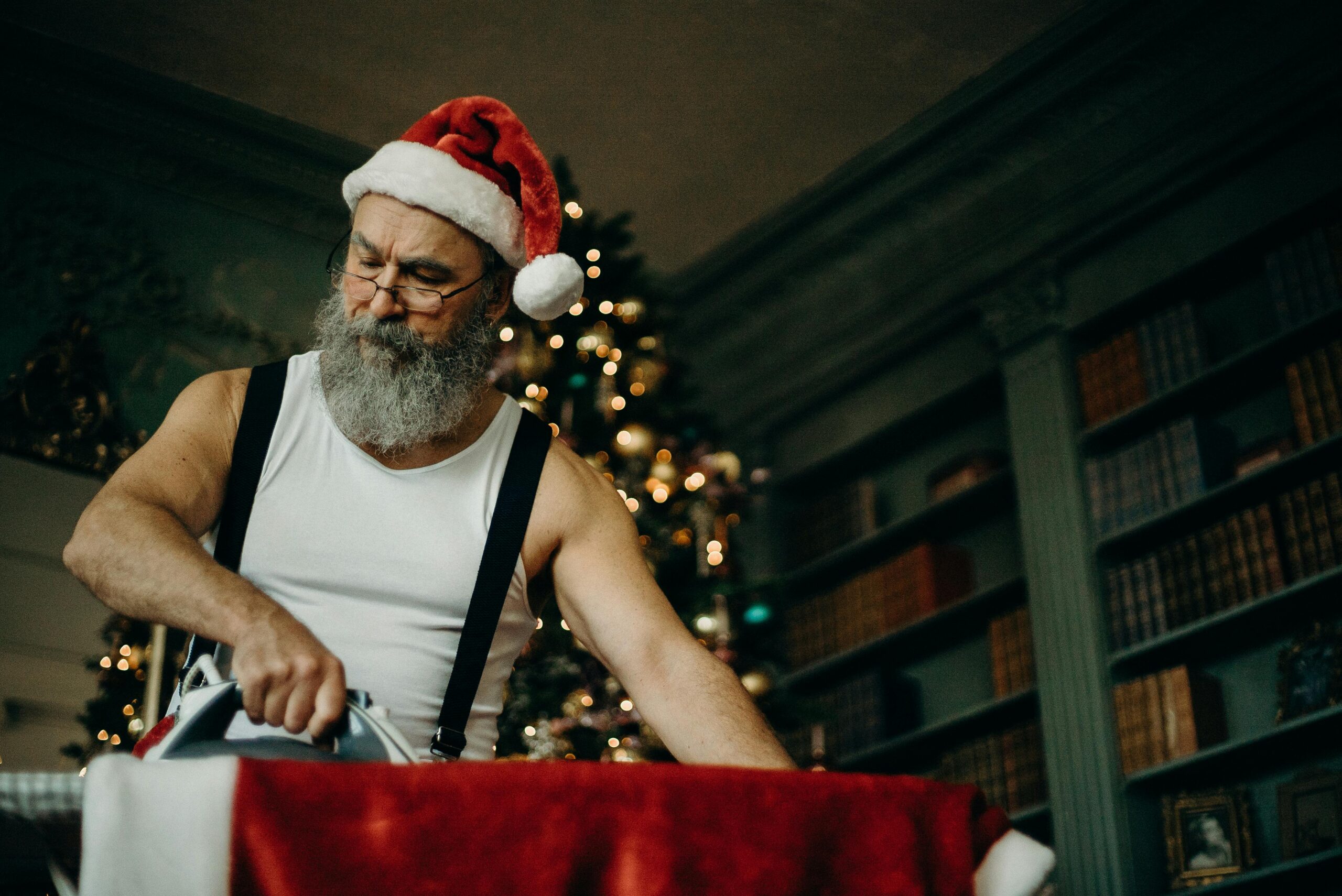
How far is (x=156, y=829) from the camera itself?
662 millimetres

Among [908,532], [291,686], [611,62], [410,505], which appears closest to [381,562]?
[410,505]

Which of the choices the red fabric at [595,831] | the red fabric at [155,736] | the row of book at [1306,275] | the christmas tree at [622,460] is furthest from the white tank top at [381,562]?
the row of book at [1306,275]

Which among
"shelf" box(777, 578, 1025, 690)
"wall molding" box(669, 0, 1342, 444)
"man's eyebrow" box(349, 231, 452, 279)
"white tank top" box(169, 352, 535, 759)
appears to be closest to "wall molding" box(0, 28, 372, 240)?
"wall molding" box(669, 0, 1342, 444)

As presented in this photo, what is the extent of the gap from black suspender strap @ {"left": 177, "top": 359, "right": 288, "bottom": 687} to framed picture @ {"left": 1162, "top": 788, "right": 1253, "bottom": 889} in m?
2.71

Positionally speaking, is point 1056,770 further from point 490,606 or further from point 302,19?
point 302,19

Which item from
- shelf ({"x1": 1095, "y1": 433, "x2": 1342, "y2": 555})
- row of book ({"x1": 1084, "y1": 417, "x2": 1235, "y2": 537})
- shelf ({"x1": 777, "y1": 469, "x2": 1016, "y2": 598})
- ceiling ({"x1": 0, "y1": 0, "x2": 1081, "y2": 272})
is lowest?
shelf ({"x1": 1095, "y1": 433, "x2": 1342, "y2": 555})

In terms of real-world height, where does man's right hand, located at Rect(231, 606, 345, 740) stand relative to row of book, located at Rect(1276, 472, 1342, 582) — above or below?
below

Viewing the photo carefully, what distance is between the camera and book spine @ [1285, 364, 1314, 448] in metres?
3.24

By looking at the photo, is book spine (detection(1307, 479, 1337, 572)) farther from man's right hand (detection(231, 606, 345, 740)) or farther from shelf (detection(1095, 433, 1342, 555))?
man's right hand (detection(231, 606, 345, 740))

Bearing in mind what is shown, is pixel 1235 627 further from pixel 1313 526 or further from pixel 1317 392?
pixel 1317 392

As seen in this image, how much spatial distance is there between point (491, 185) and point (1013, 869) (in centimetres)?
107

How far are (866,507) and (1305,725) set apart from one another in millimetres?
1665

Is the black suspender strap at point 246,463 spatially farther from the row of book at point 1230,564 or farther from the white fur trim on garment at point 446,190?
the row of book at point 1230,564

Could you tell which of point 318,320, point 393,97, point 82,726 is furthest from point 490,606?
point 393,97
